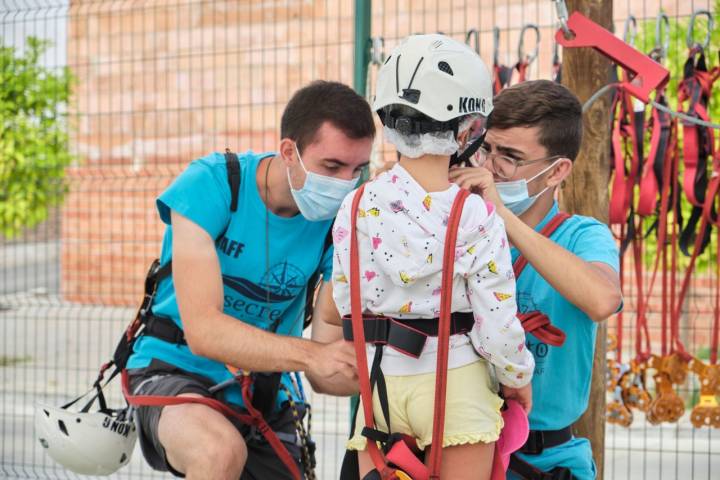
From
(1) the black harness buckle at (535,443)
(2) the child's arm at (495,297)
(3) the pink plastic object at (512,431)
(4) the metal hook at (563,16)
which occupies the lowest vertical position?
(1) the black harness buckle at (535,443)

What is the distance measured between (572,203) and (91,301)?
5529mm

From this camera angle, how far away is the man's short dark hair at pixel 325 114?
11.1 ft

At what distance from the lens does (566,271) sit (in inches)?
104

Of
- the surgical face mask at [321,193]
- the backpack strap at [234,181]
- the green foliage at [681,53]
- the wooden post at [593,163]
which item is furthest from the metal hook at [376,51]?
the green foliage at [681,53]

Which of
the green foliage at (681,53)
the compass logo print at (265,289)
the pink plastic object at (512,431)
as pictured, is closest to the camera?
the pink plastic object at (512,431)

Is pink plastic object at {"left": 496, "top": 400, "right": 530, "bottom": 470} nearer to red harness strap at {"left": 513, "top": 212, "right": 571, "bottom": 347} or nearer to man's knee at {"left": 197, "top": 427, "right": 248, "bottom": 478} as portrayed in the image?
red harness strap at {"left": 513, "top": 212, "right": 571, "bottom": 347}

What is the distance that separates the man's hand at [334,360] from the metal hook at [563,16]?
1281 millimetres

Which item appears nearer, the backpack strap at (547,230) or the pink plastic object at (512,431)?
the pink plastic object at (512,431)

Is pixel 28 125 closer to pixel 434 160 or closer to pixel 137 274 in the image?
pixel 137 274

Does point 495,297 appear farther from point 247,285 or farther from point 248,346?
point 247,285

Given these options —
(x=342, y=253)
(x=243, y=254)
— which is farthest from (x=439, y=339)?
(x=243, y=254)

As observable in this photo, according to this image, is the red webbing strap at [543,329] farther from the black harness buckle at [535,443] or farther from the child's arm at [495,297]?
the black harness buckle at [535,443]

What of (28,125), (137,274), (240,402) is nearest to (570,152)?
(240,402)

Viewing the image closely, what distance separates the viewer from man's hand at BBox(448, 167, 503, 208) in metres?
2.60
